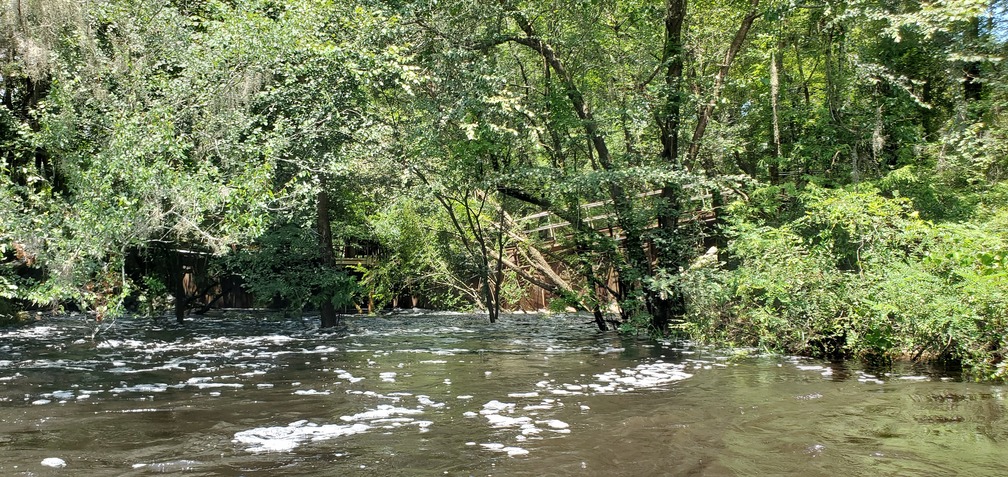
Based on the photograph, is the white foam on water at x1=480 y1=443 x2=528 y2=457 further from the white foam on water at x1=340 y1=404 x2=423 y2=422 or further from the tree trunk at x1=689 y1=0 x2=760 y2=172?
the tree trunk at x1=689 y1=0 x2=760 y2=172

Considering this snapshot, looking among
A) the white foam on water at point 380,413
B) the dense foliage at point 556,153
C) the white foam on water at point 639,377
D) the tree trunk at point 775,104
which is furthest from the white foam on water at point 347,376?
the tree trunk at point 775,104

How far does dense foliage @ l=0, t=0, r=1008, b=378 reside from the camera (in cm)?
1031

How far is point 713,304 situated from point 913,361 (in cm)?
367

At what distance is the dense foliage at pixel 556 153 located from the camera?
10.3 meters

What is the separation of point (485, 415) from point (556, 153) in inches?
413

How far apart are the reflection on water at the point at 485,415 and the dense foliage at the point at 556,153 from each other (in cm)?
146

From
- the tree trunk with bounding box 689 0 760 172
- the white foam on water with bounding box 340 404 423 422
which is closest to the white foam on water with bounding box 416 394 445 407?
the white foam on water with bounding box 340 404 423 422

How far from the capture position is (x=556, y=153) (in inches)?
661

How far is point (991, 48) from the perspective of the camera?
13359 millimetres

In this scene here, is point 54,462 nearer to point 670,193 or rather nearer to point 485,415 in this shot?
point 485,415

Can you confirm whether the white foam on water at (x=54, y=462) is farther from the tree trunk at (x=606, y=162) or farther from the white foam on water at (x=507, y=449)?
the tree trunk at (x=606, y=162)

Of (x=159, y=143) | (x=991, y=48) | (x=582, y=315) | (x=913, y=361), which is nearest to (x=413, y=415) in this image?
(x=159, y=143)

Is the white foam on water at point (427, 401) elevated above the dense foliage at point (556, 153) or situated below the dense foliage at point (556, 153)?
below

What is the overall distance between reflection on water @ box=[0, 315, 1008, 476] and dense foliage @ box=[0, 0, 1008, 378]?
146 centimetres
